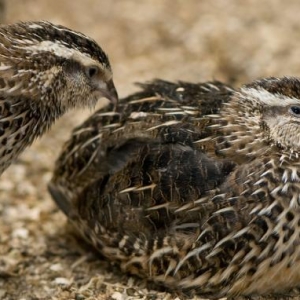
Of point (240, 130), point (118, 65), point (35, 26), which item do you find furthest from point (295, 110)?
point (118, 65)

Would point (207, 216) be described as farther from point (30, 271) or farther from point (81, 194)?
point (30, 271)

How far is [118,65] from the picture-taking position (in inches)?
275

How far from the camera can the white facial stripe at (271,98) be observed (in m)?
4.05

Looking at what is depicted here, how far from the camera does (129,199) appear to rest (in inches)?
167

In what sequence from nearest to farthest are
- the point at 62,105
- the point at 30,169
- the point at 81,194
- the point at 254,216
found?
the point at 254,216 → the point at 62,105 → the point at 81,194 → the point at 30,169

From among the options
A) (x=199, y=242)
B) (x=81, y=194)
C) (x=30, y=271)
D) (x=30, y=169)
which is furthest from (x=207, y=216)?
(x=30, y=169)

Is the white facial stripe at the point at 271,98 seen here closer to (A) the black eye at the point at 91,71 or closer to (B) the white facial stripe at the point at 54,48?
(A) the black eye at the point at 91,71

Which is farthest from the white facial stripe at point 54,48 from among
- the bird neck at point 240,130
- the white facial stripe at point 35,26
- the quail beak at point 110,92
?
the bird neck at point 240,130

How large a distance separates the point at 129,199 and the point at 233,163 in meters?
0.63

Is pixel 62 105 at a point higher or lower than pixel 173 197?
higher

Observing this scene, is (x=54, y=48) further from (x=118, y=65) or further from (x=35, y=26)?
A: (x=118, y=65)

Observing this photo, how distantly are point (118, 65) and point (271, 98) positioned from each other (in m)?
3.10

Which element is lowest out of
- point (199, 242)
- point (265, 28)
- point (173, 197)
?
point (199, 242)

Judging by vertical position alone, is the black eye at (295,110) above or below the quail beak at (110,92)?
below
